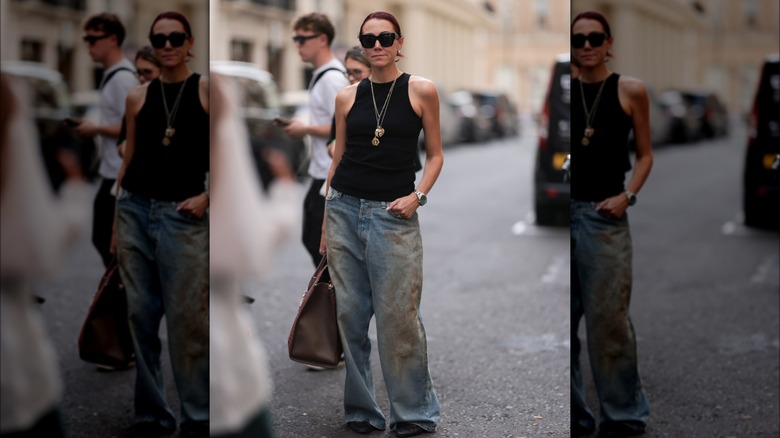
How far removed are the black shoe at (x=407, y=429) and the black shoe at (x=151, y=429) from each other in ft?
3.24

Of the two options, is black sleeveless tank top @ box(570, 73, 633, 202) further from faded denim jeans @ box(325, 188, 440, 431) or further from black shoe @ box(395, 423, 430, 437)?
black shoe @ box(395, 423, 430, 437)

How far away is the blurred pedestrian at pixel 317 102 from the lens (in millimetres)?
4129

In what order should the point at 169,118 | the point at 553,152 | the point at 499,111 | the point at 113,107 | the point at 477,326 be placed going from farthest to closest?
the point at 499,111, the point at 553,152, the point at 477,326, the point at 113,107, the point at 169,118

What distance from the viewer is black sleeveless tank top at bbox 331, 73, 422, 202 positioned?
11.2 ft

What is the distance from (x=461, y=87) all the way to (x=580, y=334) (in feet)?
13.8

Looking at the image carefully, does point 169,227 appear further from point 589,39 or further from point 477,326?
point 477,326

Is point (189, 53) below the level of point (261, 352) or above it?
above

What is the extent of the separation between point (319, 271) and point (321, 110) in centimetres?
98

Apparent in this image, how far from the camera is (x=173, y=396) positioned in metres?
4.32

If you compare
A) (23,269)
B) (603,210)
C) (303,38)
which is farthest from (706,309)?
(23,269)

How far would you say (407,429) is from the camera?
3.54 meters

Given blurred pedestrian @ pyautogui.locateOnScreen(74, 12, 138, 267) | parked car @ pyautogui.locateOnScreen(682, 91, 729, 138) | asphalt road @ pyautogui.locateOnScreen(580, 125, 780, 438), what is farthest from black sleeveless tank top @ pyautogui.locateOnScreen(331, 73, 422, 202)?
parked car @ pyautogui.locateOnScreen(682, 91, 729, 138)

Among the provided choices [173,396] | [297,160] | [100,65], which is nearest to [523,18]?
[297,160]

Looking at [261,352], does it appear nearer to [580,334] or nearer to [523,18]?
[580,334]
